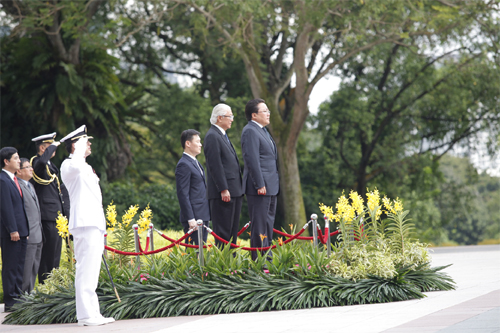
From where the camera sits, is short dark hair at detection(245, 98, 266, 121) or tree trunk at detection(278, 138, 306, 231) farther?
tree trunk at detection(278, 138, 306, 231)

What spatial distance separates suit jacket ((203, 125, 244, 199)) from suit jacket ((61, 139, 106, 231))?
1.69 meters

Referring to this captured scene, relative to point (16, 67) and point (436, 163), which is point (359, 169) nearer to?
point (436, 163)

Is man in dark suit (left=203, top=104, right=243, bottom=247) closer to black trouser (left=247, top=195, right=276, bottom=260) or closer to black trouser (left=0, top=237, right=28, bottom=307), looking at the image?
black trouser (left=247, top=195, right=276, bottom=260)

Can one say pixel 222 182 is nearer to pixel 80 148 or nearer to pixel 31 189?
pixel 80 148

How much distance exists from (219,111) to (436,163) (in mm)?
15512

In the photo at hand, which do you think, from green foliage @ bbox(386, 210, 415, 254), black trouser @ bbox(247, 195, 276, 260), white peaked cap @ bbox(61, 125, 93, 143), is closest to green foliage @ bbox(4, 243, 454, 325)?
green foliage @ bbox(386, 210, 415, 254)

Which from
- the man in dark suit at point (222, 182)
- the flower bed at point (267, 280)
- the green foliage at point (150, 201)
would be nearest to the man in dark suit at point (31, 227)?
the flower bed at point (267, 280)

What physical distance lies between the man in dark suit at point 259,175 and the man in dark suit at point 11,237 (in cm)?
301

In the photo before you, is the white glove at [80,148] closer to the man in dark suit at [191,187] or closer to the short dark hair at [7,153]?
the man in dark suit at [191,187]

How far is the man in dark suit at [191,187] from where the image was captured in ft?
25.3

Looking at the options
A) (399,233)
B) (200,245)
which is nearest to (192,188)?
(200,245)

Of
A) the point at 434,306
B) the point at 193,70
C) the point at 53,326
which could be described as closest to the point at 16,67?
the point at 193,70

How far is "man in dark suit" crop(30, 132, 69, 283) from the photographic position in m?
8.34

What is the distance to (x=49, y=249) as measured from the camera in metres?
8.39
